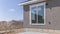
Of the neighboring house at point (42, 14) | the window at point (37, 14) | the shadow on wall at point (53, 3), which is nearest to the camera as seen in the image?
the shadow on wall at point (53, 3)

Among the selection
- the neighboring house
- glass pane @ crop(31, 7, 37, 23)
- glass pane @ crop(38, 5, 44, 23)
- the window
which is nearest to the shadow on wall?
the neighboring house

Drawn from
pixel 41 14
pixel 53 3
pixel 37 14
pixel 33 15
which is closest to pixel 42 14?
pixel 41 14

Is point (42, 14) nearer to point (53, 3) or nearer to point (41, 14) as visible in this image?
point (41, 14)

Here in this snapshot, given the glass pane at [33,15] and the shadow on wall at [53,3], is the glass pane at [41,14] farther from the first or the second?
the shadow on wall at [53,3]

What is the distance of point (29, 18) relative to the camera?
465 inches

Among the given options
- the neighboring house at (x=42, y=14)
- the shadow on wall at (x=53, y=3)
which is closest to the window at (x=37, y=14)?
the neighboring house at (x=42, y=14)

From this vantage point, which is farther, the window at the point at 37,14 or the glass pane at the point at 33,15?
the glass pane at the point at 33,15

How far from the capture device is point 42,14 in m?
10.5

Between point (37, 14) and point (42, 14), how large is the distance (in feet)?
2.22

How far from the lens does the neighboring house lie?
955 cm

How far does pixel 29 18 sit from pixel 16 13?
2.12m

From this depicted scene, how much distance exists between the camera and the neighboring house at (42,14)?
955 centimetres

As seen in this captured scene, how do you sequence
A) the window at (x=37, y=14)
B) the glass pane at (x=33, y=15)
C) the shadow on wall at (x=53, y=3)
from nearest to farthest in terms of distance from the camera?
the shadow on wall at (x=53, y=3) < the window at (x=37, y=14) < the glass pane at (x=33, y=15)

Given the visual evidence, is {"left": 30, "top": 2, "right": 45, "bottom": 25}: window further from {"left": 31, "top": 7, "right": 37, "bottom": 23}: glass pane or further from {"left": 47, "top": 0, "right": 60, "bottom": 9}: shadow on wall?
{"left": 47, "top": 0, "right": 60, "bottom": 9}: shadow on wall
